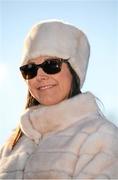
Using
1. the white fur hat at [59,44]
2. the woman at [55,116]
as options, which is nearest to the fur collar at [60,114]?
the woman at [55,116]

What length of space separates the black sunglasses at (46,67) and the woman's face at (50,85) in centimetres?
2

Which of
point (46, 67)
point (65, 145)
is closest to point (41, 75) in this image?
point (46, 67)

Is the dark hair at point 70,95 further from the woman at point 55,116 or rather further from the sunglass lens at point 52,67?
the sunglass lens at point 52,67

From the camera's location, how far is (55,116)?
3.62m

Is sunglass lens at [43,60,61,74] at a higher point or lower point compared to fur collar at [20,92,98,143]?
higher

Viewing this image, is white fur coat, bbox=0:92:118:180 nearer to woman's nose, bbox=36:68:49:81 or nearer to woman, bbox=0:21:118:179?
woman, bbox=0:21:118:179

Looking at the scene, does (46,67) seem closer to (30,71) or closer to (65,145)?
(30,71)

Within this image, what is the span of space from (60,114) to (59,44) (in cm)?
47

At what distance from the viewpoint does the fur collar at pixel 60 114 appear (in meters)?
3.59

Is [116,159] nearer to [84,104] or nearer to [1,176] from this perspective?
[84,104]

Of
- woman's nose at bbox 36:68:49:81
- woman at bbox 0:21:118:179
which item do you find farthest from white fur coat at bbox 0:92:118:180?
woman's nose at bbox 36:68:49:81

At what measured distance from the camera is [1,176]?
353 centimetres

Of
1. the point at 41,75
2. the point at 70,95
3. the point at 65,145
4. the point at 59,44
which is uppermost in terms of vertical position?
the point at 59,44

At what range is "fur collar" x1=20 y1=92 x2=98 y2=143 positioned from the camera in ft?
11.8
